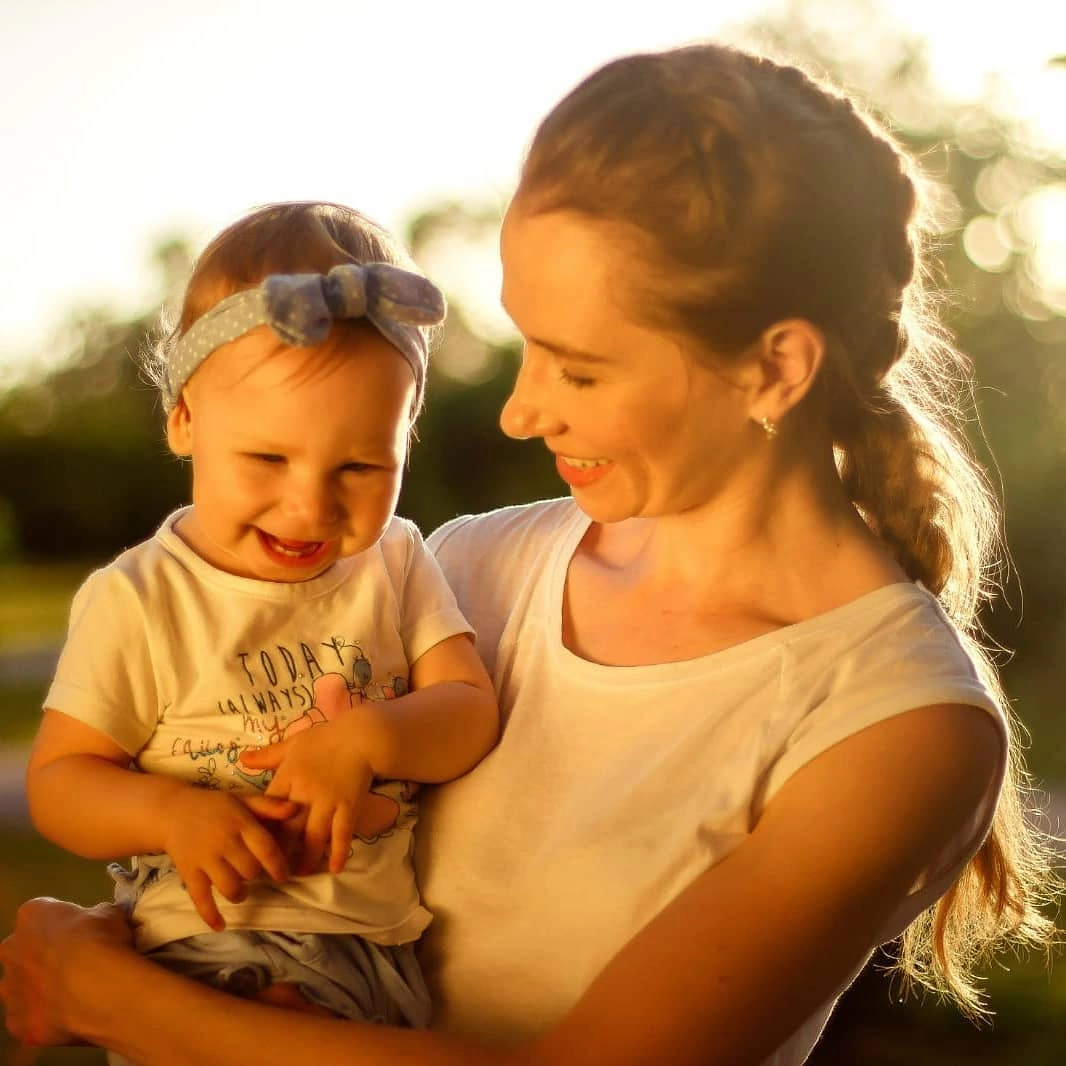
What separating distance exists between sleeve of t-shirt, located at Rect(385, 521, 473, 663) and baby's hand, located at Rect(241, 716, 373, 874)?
0.71ft

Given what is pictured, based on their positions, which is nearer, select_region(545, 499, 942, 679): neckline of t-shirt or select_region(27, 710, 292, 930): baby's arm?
select_region(27, 710, 292, 930): baby's arm

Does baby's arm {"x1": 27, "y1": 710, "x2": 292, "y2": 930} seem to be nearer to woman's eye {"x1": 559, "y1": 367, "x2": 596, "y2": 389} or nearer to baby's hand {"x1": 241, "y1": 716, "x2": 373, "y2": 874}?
baby's hand {"x1": 241, "y1": 716, "x2": 373, "y2": 874}

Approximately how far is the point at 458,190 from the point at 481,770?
14.1ft

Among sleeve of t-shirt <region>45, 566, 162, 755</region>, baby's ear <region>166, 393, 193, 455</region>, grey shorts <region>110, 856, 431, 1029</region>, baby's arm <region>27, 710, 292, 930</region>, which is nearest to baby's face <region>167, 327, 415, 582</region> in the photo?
baby's ear <region>166, 393, 193, 455</region>

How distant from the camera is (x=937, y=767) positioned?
1.51 meters

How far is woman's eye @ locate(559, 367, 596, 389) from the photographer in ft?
5.58

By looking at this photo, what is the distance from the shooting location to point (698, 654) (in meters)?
1.73

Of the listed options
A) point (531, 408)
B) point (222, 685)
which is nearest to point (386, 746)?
point (222, 685)

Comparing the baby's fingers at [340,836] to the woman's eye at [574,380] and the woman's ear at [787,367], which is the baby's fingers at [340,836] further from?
the woman's ear at [787,367]

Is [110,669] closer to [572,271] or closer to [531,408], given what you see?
[531,408]

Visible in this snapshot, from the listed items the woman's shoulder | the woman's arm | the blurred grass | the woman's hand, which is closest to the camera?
the woman's arm

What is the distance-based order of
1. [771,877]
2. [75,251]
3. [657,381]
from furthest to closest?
[75,251] < [657,381] < [771,877]

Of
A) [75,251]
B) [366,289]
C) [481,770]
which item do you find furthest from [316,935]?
[75,251]

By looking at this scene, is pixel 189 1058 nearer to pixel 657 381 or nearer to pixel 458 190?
pixel 657 381
